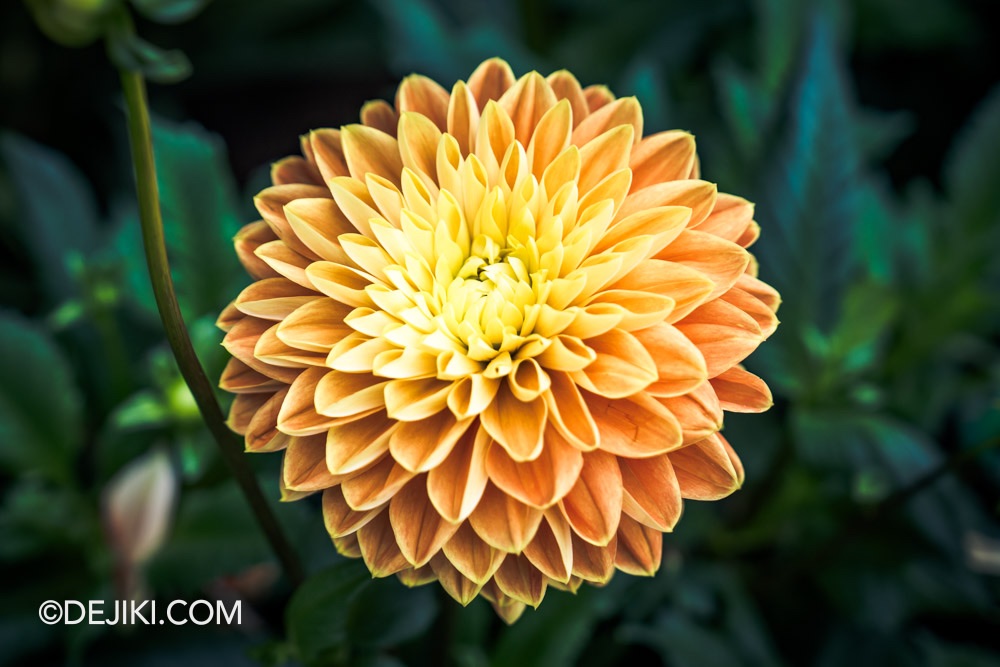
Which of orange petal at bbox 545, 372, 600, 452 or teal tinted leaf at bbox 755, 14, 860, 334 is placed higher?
orange petal at bbox 545, 372, 600, 452

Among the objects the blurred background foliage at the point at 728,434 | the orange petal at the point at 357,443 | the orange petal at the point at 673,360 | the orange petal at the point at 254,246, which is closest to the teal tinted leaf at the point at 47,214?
the blurred background foliage at the point at 728,434

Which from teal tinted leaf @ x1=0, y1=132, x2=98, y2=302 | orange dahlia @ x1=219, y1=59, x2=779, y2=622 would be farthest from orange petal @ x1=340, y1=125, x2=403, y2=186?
teal tinted leaf @ x1=0, y1=132, x2=98, y2=302

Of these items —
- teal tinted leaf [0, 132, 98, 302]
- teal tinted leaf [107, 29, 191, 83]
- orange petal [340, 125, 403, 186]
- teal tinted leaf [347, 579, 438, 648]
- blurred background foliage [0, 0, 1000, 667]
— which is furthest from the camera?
teal tinted leaf [0, 132, 98, 302]

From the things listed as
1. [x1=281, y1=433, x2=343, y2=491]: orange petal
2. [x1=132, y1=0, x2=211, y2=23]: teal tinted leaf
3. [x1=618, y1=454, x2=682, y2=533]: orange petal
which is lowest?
[x1=618, y1=454, x2=682, y2=533]: orange petal

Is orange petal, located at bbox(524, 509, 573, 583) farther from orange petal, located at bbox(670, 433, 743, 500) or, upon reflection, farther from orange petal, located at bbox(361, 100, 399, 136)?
orange petal, located at bbox(361, 100, 399, 136)

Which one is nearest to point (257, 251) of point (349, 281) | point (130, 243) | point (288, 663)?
point (349, 281)

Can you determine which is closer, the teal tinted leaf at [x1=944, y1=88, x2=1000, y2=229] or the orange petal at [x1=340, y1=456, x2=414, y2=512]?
the orange petal at [x1=340, y1=456, x2=414, y2=512]

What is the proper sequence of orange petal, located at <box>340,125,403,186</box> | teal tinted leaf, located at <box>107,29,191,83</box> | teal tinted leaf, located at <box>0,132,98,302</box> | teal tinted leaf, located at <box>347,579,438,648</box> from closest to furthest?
teal tinted leaf, located at <box>107,29,191,83</box>
orange petal, located at <box>340,125,403,186</box>
teal tinted leaf, located at <box>347,579,438,648</box>
teal tinted leaf, located at <box>0,132,98,302</box>
